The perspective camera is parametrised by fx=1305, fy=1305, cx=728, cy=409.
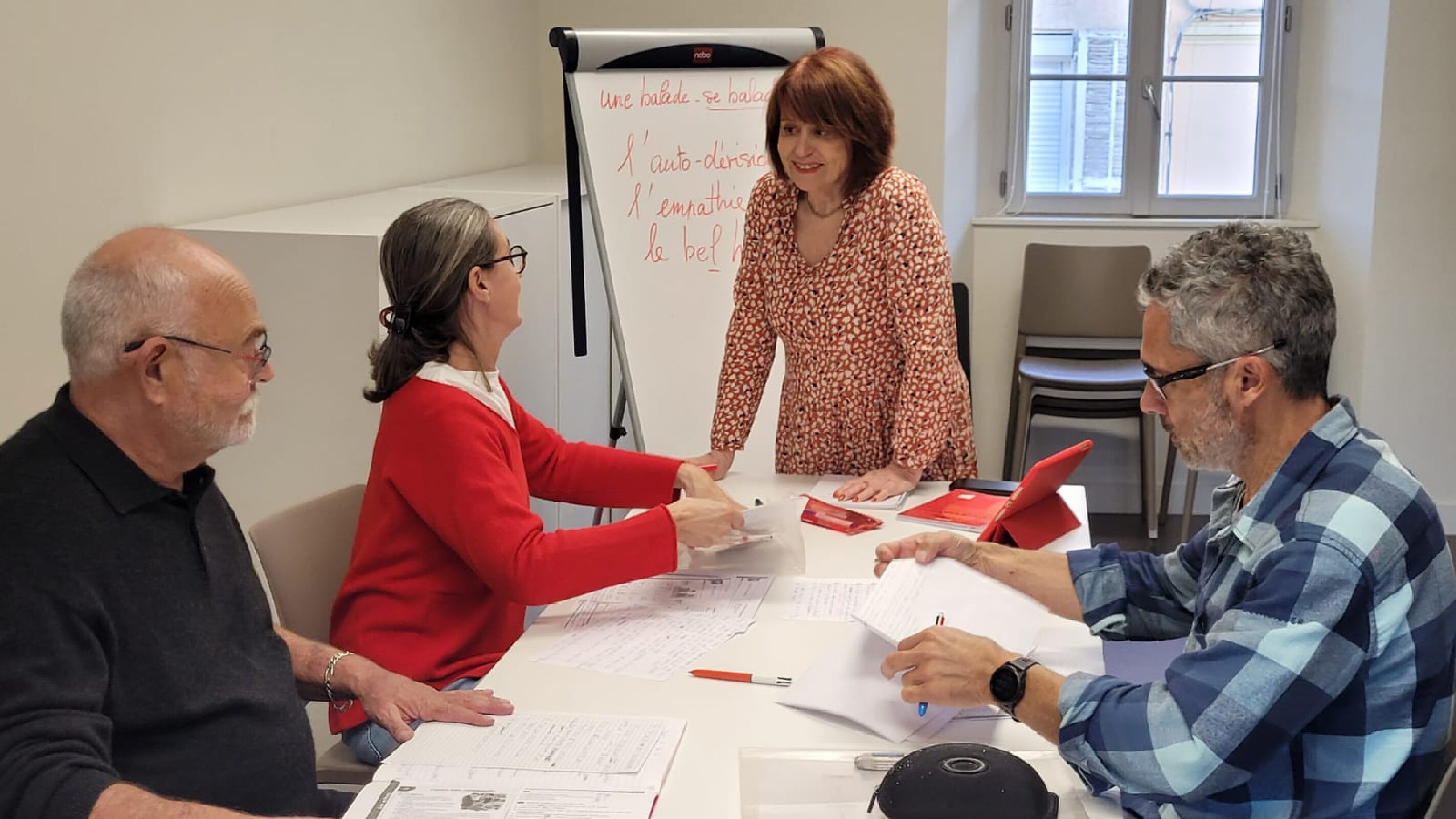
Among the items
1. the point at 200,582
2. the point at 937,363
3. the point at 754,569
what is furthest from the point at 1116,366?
the point at 200,582

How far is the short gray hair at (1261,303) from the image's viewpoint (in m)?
1.37

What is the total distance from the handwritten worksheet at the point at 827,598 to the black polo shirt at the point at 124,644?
704 mm

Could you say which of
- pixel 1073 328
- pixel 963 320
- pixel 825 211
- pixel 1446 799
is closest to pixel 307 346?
pixel 825 211

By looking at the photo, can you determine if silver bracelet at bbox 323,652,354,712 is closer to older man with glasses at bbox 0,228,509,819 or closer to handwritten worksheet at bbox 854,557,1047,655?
older man with glasses at bbox 0,228,509,819

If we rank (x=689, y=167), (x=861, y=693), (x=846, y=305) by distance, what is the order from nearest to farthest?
(x=861, y=693) < (x=846, y=305) < (x=689, y=167)

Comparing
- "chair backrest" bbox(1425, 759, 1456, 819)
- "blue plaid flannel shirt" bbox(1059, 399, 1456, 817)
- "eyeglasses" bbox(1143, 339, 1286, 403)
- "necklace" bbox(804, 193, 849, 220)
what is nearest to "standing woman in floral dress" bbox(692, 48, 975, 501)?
"necklace" bbox(804, 193, 849, 220)

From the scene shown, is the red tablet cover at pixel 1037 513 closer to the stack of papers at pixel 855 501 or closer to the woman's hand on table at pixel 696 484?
the stack of papers at pixel 855 501

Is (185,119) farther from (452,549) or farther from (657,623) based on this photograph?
(657,623)

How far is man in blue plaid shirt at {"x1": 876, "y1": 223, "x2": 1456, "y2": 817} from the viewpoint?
126 cm

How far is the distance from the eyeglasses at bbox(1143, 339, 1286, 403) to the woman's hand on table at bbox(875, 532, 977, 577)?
0.47 meters

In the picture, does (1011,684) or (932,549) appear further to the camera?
(932,549)

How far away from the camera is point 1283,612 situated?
1261 millimetres

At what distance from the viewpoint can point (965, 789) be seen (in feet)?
4.15

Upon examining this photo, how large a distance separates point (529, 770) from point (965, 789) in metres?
0.46
